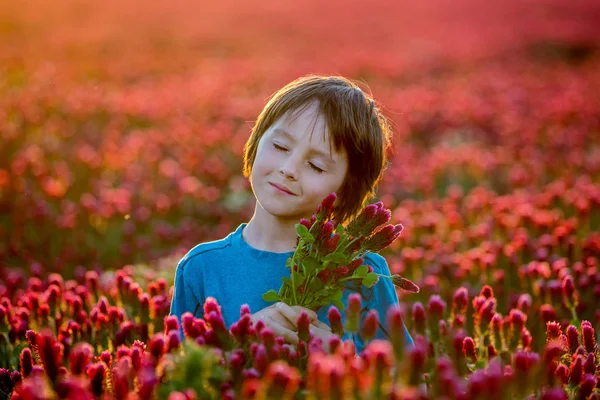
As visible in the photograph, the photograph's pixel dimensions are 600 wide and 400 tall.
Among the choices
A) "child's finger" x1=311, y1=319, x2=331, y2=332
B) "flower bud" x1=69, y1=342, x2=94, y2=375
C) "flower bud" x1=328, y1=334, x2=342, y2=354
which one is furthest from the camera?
"child's finger" x1=311, y1=319, x2=331, y2=332

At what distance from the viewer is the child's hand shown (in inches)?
104

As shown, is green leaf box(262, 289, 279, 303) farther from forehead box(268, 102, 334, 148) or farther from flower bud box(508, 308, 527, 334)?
flower bud box(508, 308, 527, 334)

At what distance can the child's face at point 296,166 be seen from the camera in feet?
9.74

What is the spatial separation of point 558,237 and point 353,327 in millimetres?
3672

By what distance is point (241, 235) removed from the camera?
129 inches

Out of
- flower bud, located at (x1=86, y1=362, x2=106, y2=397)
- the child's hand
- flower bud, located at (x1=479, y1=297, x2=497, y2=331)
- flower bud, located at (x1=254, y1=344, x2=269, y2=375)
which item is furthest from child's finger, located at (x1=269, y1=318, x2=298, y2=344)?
flower bud, located at (x1=479, y1=297, x2=497, y2=331)

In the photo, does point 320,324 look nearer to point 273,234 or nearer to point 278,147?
point 273,234

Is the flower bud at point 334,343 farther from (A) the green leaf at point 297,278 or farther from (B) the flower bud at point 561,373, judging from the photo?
(B) the flower bud at point 561,373

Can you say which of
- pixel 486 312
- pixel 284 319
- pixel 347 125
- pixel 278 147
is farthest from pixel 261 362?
pixel 486 312

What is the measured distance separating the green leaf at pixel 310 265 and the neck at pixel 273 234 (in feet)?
1.52

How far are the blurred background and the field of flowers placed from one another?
43 mm

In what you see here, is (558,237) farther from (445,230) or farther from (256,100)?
(256,100)

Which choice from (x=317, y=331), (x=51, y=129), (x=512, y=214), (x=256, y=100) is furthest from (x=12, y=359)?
(x=256, y=100)

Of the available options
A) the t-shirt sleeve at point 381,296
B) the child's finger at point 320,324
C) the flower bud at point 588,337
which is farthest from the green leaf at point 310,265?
the flower bud at point 588,337
